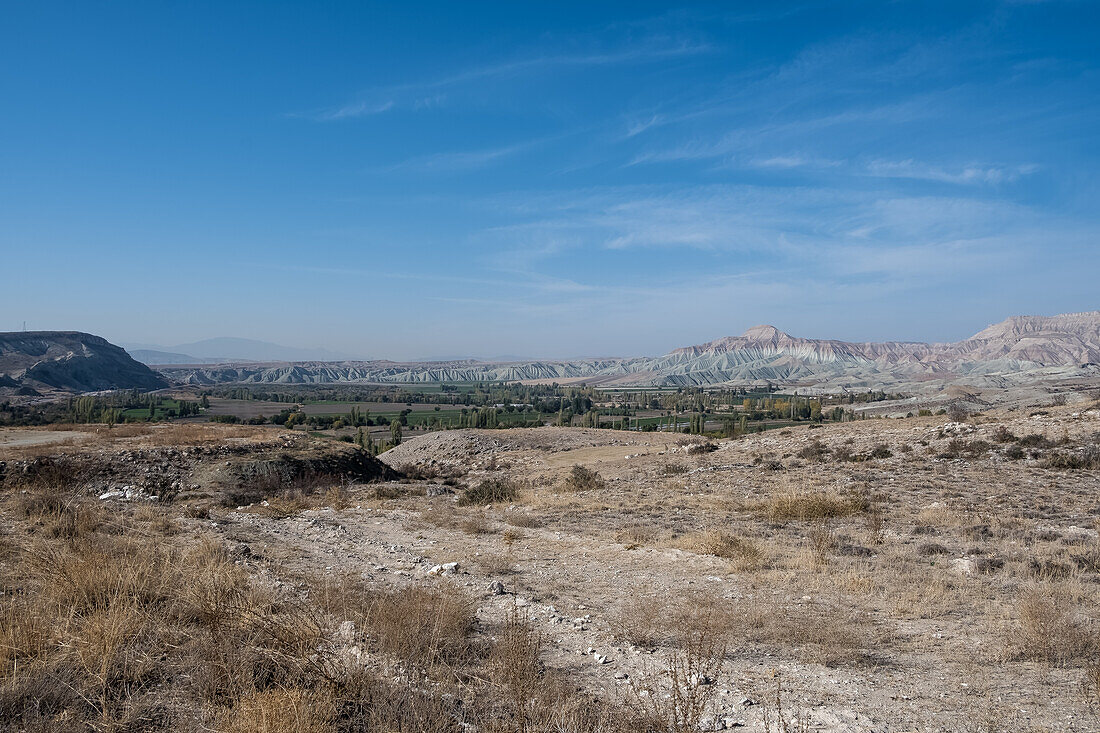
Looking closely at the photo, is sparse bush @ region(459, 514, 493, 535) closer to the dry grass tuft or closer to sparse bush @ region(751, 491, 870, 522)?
the dry grass tuft

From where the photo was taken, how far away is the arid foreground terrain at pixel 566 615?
432 centimetres

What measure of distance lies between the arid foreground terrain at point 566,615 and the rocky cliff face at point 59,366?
172 meters

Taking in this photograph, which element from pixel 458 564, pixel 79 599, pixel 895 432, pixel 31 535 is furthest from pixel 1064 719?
pixel 895 432

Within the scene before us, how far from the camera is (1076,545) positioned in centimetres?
989

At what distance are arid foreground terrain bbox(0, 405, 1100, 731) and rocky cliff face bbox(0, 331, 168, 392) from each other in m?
172

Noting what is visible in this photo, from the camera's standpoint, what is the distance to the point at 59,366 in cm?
16400

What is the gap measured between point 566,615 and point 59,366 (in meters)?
210

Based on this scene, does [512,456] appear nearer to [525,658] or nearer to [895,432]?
[895,432]

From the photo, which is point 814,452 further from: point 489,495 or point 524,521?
point 524,521

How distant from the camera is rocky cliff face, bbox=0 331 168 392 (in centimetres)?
15088

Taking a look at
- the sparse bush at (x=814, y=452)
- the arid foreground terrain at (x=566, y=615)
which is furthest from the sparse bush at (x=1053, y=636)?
the sparse bush at (x=814, y=452)

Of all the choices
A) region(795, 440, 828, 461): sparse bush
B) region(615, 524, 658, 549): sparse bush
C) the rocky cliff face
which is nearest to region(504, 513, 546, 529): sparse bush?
region(615, 524, 658, 549): sparse bush

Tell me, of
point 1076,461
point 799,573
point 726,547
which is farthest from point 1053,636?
point 1076,461

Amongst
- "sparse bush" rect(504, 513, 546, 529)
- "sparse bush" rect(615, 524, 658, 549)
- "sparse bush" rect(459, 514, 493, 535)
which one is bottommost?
"sparse bush" rect(504, 513, 546, 529)
